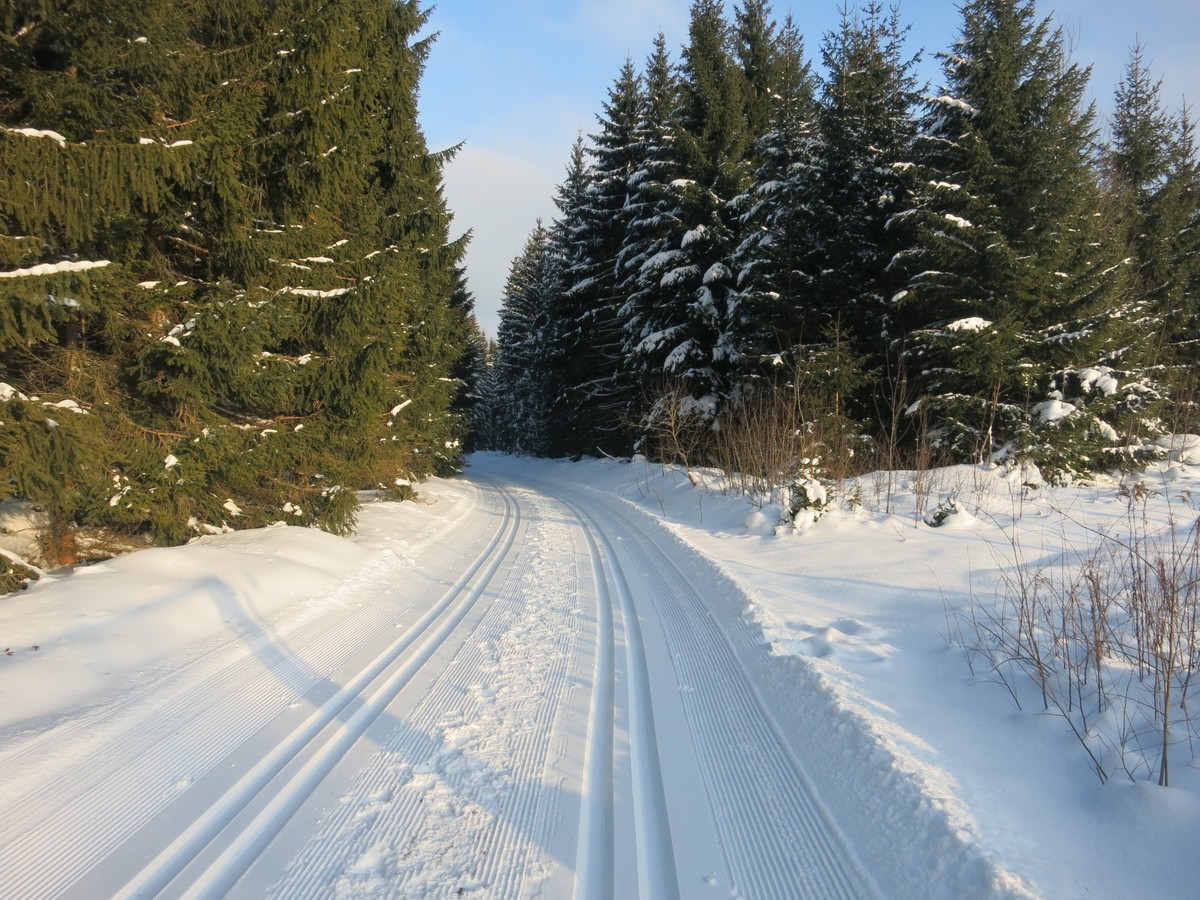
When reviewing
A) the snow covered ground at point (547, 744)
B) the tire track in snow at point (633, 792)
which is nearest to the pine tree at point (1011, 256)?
the snow covered ground at point (547, 744)

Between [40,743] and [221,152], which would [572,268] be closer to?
[221,152]

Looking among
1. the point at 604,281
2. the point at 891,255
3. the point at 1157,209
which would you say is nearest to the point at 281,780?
the point at 891,255

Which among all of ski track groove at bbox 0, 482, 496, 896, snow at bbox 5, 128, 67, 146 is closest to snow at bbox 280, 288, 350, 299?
snow at bbox 5, 128, 67, 146

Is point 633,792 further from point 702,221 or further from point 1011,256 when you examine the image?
point 702,221

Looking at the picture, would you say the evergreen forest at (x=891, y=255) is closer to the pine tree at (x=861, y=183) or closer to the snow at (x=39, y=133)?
the pine tree at (x=861, y=183)

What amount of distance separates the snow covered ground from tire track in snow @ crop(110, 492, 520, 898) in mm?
15

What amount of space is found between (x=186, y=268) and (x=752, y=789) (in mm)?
8169

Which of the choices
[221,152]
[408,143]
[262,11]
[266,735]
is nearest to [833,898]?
[266,735]

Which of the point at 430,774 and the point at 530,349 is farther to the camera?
the point at 530,349

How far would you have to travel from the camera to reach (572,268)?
23062 millimetres

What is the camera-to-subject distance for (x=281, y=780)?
2.88m

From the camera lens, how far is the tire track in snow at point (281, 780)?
227 centimetres

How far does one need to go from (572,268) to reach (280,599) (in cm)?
1960

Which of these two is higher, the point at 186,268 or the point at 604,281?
the point at 604,281
